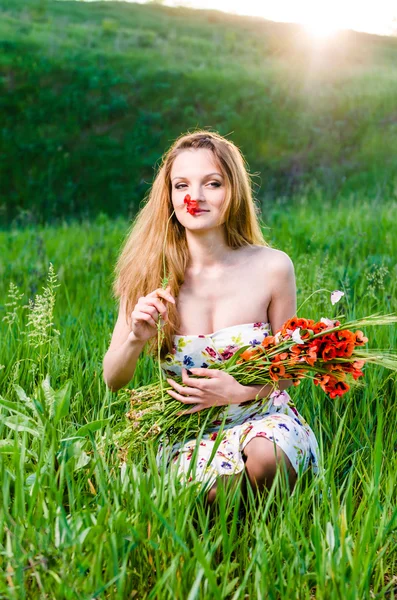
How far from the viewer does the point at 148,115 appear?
14.8 meters

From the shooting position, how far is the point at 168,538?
5.54 feet

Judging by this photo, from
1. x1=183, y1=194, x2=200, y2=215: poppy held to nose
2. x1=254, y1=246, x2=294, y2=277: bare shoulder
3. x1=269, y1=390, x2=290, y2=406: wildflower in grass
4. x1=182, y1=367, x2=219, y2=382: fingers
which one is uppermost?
x1=183, y1=194, x2=200, y2=215: poppy held to nose

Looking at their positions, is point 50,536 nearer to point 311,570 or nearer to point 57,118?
point 311,570

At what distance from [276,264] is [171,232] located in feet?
1.36

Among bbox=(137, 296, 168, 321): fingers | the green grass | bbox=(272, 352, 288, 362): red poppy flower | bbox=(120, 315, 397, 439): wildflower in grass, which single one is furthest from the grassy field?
bbox=(137, 296, 168, 321): fingers

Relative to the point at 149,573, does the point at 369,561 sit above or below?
above

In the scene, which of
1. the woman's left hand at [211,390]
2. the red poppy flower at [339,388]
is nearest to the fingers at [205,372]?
the woman's left hand at [211,390]

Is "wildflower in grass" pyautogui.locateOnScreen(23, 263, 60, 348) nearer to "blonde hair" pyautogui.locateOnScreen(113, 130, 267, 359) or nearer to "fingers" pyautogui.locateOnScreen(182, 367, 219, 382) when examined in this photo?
"blonde hair" pyautogui.locateOnScreen(113, 130, 267, 359)

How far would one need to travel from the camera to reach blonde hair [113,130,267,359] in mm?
2490

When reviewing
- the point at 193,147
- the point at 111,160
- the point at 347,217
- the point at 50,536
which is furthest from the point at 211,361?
the point at 111,160

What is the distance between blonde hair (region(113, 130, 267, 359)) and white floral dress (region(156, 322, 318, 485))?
9 centimetres

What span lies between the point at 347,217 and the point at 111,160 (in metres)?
8.43

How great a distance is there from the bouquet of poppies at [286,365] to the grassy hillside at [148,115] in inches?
339

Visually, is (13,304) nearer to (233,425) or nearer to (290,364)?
(233,425)
